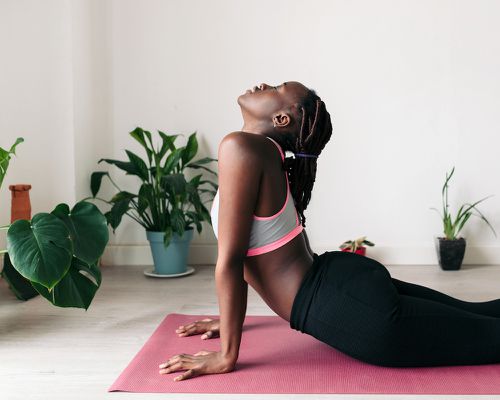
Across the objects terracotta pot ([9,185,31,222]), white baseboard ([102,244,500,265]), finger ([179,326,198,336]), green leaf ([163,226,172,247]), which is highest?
terracotta pot ([9,185,31,222])

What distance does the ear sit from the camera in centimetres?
183

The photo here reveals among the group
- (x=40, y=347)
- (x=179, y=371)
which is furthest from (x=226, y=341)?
(x=40, y=347)

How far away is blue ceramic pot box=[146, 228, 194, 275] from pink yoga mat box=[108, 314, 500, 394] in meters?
1.31

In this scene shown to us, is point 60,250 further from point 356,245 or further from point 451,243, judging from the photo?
point 451,243

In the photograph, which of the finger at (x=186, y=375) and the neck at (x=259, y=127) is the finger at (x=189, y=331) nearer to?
the finger at (x=186, y=375)

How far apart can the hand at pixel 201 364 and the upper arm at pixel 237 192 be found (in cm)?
33

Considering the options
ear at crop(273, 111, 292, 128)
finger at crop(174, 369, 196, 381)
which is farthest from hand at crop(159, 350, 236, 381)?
ear at crop(273, 111, 292, 128)

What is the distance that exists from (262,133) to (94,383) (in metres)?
0.94

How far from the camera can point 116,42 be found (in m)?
3.82

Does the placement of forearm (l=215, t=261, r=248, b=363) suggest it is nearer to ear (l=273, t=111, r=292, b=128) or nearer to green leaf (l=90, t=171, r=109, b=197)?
ear (l=273, t=111, r=292, b=128)

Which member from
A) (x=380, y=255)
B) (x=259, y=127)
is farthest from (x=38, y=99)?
(x=380, y=255)

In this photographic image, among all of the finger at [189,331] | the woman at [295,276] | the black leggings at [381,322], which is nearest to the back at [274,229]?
the woman at [295,276]

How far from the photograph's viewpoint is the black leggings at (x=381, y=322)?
71.1 inches

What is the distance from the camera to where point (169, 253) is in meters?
3.50
